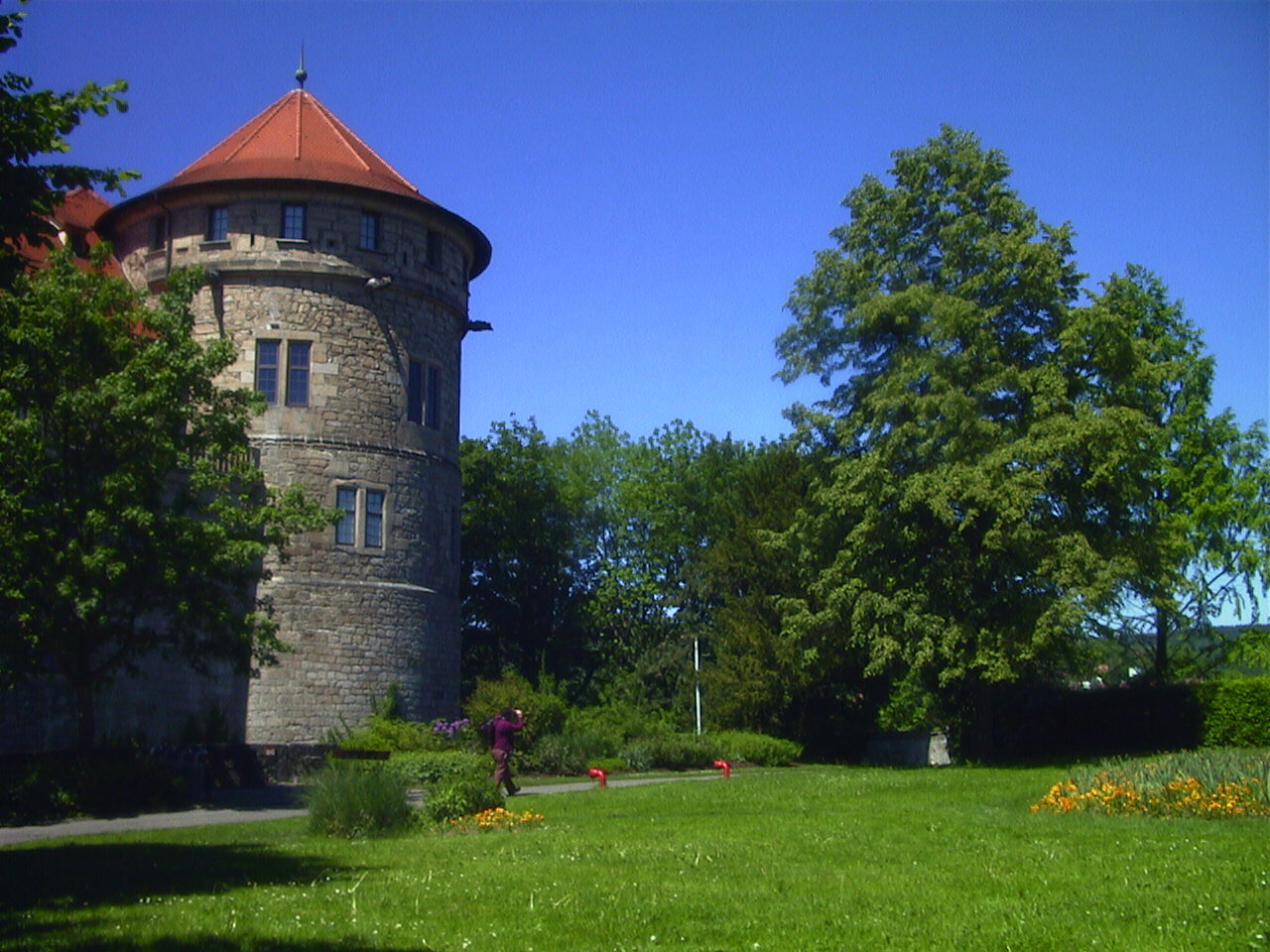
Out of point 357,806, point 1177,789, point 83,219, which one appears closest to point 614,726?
point 83,219

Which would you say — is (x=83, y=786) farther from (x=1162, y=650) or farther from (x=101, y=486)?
(x=1162, y=650)

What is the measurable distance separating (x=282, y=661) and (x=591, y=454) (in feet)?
103

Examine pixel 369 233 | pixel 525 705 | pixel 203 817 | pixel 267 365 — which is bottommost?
pixel 203 817

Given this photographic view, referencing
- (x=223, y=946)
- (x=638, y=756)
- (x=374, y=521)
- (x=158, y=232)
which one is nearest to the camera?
(x=223, y=946)

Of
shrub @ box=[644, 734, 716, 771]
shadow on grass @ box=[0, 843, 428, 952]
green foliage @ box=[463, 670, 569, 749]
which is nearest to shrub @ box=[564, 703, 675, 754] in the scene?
green foliage @ box=[463, 670, 569, 749]

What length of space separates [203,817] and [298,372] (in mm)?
17488

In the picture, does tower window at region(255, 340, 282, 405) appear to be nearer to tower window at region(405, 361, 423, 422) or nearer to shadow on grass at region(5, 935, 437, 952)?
tower window at region(405, 361, 423, 422)

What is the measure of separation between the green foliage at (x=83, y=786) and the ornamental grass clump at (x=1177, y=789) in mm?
13586

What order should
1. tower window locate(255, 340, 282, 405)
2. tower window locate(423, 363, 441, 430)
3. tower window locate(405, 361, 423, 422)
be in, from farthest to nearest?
tower window locate(423, 363, 441, 430)
tower window locate(405, 361, 423, 422)
tower window locate(255, 340, 282, 405)

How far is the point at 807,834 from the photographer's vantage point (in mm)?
14586

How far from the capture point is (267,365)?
35.3 metres

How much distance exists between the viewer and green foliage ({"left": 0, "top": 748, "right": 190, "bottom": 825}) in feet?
65.3

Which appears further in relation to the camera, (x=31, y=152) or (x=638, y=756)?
(x=638, y=756)

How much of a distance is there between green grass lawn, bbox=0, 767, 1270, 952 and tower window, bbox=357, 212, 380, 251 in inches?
863
